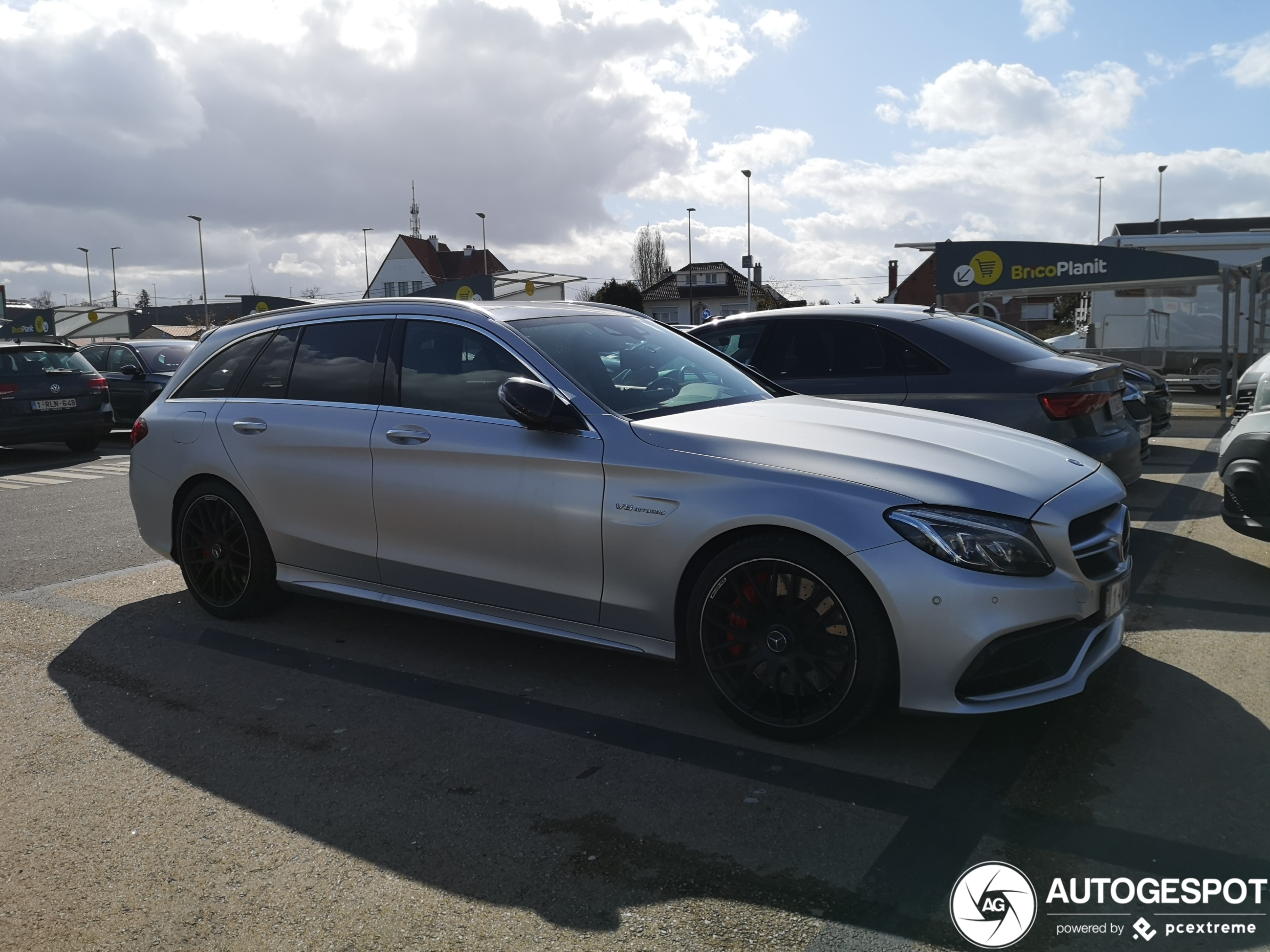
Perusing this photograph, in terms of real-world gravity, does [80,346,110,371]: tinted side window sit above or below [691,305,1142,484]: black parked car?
above

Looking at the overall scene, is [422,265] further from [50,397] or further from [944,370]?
[944,370]

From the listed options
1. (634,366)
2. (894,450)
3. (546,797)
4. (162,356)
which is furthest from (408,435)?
(162,356)

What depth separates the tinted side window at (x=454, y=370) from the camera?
4.26 metres

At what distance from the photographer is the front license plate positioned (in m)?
3.50

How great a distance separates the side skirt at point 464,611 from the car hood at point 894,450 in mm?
791

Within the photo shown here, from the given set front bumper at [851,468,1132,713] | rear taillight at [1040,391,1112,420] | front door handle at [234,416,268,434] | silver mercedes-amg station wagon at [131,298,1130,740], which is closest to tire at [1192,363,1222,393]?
rear taillight at [1040,391,1112,420]

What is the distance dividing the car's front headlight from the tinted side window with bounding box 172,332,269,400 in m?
3.62

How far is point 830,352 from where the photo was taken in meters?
6.96

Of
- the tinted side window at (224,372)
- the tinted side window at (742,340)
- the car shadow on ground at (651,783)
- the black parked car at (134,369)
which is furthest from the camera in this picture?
the black parked car at (134,369)

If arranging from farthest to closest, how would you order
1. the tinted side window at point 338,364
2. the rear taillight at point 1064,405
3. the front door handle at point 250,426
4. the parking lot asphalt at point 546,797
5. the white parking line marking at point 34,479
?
the white parking line marking at point 34,479, the rear taillight at point 1064,405, the front door handle at point 250,426, the tinted side window at point 338,364, the parking lot asphalt at point 546,797

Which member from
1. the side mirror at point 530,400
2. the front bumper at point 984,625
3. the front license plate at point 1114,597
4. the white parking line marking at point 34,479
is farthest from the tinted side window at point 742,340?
the white parking line marking at point 34,479

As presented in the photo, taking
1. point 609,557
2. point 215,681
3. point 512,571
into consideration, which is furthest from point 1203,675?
point 215,681

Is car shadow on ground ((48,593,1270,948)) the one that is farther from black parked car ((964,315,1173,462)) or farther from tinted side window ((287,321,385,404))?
black parked car ((964,315,1173,462))

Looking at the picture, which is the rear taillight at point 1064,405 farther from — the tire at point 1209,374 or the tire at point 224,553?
the tire at point 1209,374
